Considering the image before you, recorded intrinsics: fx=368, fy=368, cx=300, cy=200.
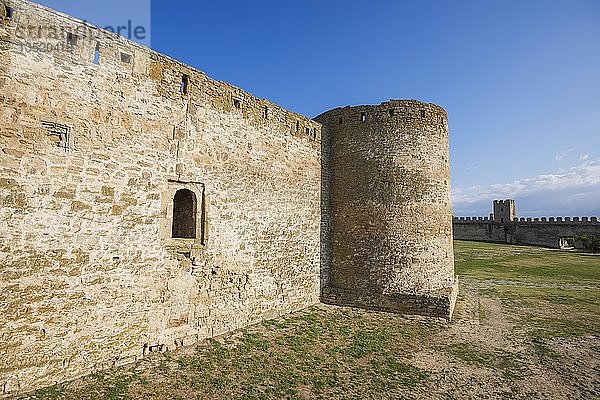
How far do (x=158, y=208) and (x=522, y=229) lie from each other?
47.9 meters

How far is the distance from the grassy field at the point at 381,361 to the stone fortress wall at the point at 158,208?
743mm

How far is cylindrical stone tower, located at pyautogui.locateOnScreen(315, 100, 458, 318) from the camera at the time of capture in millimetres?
12289

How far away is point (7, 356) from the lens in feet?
18.6

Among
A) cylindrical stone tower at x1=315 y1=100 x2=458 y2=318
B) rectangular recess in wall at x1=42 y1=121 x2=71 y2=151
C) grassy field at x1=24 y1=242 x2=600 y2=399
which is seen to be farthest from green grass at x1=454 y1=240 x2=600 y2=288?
rectangular recess in wall at x1=42 y1=121 x2=71 y2=151

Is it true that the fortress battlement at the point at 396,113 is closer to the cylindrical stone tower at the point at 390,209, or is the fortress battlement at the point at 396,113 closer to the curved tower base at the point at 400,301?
the cylindrical stone tower at the point at 390,209

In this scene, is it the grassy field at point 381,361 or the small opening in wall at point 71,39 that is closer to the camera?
the grassy field at point 381,361

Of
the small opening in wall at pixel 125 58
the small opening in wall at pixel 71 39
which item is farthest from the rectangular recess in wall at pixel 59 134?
the small opening in wall at pixel 125 58

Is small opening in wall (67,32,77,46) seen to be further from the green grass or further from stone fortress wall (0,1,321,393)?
the green grass

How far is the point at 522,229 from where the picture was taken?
44938 mm

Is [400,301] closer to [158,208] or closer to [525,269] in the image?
[158,208]

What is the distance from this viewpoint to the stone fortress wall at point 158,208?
6.01 metres

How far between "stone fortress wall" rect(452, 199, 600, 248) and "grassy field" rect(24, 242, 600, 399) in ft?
116

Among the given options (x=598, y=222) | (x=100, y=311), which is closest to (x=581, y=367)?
(x=100, y=311)

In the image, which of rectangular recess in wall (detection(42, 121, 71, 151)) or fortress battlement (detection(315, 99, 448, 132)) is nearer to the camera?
rectangular recess in wall (detection(42, 121, 71, 151))
